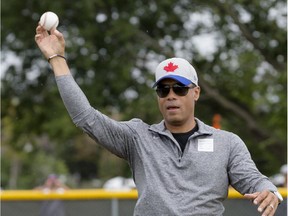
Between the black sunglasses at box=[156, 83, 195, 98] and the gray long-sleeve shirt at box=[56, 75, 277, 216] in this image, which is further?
the black sunglasses at box=[156, 83, 195, 98]

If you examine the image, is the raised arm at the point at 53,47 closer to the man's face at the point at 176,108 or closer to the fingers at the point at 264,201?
the man's face at the point at 176,108

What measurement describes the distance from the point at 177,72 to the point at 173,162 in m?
0.49

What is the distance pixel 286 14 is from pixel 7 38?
7.50 m

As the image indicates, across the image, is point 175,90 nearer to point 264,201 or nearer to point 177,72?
point 177,72

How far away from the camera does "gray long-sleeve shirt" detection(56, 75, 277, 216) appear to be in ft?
13.3

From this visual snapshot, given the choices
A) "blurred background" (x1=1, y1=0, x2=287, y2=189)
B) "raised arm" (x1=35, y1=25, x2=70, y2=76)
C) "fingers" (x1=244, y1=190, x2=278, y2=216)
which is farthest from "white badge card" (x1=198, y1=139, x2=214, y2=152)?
"blurred background" (x1=1, y1=0, x2=287, y2=189)

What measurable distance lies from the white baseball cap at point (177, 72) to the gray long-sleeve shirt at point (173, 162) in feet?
0.84

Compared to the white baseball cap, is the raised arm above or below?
above

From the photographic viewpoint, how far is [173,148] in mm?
4195

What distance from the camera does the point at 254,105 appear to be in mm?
24172

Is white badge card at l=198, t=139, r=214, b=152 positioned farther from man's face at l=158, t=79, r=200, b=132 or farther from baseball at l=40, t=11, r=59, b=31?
baseball at l=40, t=11, r=59, b=31

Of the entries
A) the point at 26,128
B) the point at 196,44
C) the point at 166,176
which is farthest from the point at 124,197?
the point at 26,128

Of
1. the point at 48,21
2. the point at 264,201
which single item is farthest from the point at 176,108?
the point at 48,21

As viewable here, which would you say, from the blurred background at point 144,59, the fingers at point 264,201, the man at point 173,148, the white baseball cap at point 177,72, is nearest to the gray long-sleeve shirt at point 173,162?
the man at point 173,148
